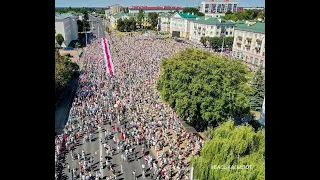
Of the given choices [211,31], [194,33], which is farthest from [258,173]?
[194,33]

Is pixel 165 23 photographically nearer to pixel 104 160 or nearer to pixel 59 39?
pixel 59 39

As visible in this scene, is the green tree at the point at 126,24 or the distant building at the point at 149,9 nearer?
the green tree at the point at 126,24

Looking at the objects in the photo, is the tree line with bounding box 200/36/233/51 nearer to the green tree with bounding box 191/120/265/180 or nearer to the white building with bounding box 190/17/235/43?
the white building with bounding box 190/17/235/43

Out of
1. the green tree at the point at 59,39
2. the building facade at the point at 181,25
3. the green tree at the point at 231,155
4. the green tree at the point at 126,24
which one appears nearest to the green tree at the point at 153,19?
the green tree at the point at 126,24

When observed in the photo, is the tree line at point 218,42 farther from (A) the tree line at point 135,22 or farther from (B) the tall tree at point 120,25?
(B) the tall tree at point 120,25
